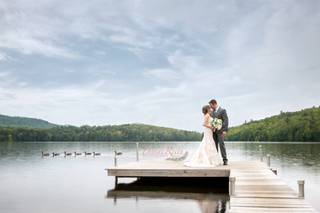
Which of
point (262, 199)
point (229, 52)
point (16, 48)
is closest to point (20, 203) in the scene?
point (262, 199)

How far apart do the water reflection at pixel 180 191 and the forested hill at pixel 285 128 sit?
114098mm

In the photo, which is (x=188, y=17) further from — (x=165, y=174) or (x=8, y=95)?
(x=8, y=95)

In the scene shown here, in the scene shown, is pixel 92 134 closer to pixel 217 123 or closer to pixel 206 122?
pixel 206 122

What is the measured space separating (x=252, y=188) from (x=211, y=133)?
6.16 meters

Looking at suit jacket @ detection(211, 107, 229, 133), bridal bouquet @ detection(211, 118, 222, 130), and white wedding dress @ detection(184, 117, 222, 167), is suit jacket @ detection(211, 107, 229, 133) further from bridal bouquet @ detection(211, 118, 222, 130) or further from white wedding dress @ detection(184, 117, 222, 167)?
white wedding dress @ detection(184, 117, 222, 167)

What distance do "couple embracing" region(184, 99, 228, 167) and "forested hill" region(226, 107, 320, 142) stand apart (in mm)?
116400

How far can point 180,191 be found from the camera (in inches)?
790

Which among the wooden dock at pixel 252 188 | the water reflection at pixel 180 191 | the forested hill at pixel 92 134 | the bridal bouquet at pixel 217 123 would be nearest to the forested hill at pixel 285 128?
the forested hill at pixel 92 134

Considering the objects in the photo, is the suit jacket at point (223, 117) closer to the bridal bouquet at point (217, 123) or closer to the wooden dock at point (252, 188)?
the bridal bouquet at point (217, 123)

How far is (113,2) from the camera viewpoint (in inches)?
2307

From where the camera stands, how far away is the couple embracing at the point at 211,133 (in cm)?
1947

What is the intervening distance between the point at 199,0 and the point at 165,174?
1360 inches

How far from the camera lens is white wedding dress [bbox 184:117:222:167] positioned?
1972cm

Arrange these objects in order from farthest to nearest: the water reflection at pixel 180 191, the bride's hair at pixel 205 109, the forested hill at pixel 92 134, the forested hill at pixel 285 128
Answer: the forested hill at pixel 92 134, the forested hill at pixel 285 128, the bride's hair at pixel 205 109, the water reflection at pixel 180 191
